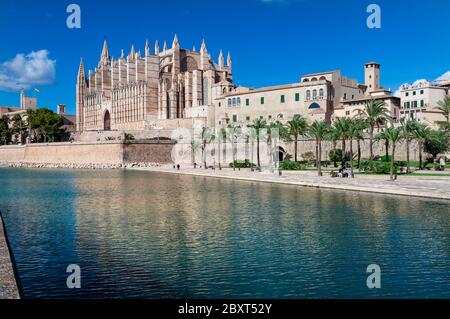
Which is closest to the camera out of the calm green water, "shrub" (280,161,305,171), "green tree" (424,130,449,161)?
the calm green water

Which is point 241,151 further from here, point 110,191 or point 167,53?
point 167,53

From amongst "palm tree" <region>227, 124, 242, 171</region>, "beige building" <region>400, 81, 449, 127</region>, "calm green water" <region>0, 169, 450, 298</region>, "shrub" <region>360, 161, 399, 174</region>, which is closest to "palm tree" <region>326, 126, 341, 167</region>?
"shrub" <region>360, 161, 399, 174</region>

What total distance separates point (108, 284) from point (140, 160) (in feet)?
173

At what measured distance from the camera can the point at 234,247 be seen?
12.0m

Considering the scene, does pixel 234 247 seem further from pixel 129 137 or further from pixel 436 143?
pixel 129 137

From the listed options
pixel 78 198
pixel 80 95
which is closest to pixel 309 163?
pixel 78 198

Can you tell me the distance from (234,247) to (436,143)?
30.5m

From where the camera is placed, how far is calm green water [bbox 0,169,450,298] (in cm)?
880

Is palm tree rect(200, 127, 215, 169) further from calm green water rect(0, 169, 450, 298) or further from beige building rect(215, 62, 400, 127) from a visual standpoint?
calm green water rect(0, 169, 450, 298)

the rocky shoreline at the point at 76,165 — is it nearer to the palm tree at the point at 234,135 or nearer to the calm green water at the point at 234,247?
the palm tree at the point at 234,135

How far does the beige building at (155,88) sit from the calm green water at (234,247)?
5036cm

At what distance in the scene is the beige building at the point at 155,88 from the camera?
2921 inches

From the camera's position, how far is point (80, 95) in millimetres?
101812

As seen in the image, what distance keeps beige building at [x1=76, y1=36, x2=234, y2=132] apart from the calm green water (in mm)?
50363
